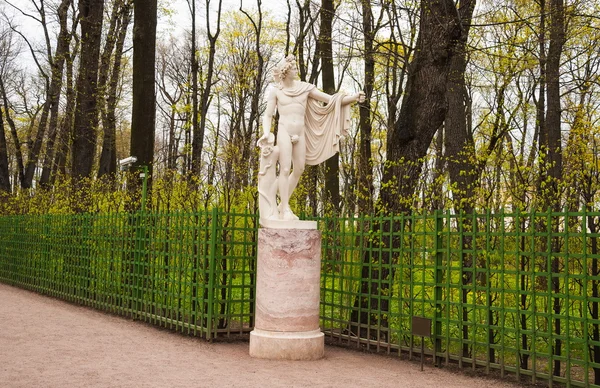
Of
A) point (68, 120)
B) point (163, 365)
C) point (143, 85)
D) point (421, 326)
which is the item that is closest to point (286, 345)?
point (163, 365)

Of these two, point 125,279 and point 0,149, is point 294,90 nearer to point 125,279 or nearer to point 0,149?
point 125,279

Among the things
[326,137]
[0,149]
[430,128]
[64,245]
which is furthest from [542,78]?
[0,149]

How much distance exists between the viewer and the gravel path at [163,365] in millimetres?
7000

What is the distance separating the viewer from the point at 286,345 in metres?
8.46

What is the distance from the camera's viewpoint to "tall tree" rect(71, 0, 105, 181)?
17.4m

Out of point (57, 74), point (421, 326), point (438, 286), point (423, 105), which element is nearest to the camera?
point (421, 326)

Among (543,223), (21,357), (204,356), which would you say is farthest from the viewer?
(204,356)

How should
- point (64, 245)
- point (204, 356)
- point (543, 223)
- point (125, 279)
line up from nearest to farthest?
1. point (543, 223)
2. point (204, 356)
3. point (125, 279)
4. point (64, 245)

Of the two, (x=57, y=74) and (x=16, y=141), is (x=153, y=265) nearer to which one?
(x=57, y=74)

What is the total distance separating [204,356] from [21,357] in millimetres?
2249

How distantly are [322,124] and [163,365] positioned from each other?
397 centimetres

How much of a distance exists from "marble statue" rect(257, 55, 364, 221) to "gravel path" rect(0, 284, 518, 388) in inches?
81.3

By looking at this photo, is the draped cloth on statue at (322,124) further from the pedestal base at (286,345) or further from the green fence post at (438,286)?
the pedestal base at (286,345)

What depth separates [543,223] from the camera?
7410 millimetres
